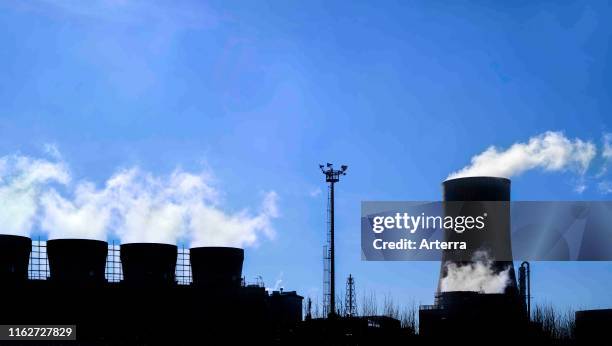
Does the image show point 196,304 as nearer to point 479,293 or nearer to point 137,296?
point 137,296

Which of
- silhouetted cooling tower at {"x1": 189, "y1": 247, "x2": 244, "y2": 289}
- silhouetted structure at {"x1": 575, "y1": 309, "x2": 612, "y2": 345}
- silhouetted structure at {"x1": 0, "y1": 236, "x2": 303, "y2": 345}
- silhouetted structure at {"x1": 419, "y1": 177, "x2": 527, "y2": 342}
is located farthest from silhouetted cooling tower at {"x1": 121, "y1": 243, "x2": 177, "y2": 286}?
silhouetted structure at {"x1": 575, "y1": 309, "x2": 612, "y2": 345}

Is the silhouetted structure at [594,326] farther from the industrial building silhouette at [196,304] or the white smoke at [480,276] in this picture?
the white smoke at [480,276]

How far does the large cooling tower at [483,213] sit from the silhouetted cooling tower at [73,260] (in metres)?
25.0

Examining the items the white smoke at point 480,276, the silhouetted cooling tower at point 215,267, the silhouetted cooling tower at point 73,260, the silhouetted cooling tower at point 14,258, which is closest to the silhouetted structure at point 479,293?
the white smoke at point 480,276

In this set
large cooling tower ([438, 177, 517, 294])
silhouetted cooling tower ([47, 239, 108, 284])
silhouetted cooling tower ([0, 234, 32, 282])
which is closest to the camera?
silhouetted cooling tower ([0, 234, 32, 282])

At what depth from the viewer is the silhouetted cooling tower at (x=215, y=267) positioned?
48.4m

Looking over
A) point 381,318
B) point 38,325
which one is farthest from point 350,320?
point 38,325

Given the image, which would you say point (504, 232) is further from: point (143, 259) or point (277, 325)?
point (143, 259)

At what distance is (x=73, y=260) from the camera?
45.0 metres

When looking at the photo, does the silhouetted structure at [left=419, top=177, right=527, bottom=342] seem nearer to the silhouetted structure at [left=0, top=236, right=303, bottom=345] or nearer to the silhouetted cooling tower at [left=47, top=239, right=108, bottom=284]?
the silhouetted structure at [left=0, top=236, right=303, bottom=345]

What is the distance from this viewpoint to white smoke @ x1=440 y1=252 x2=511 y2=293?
162 feet

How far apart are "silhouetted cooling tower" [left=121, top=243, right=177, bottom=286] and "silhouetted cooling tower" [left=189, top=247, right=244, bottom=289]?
2305mm

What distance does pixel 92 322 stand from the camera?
4425cm

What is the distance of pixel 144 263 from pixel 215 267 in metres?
4.95
